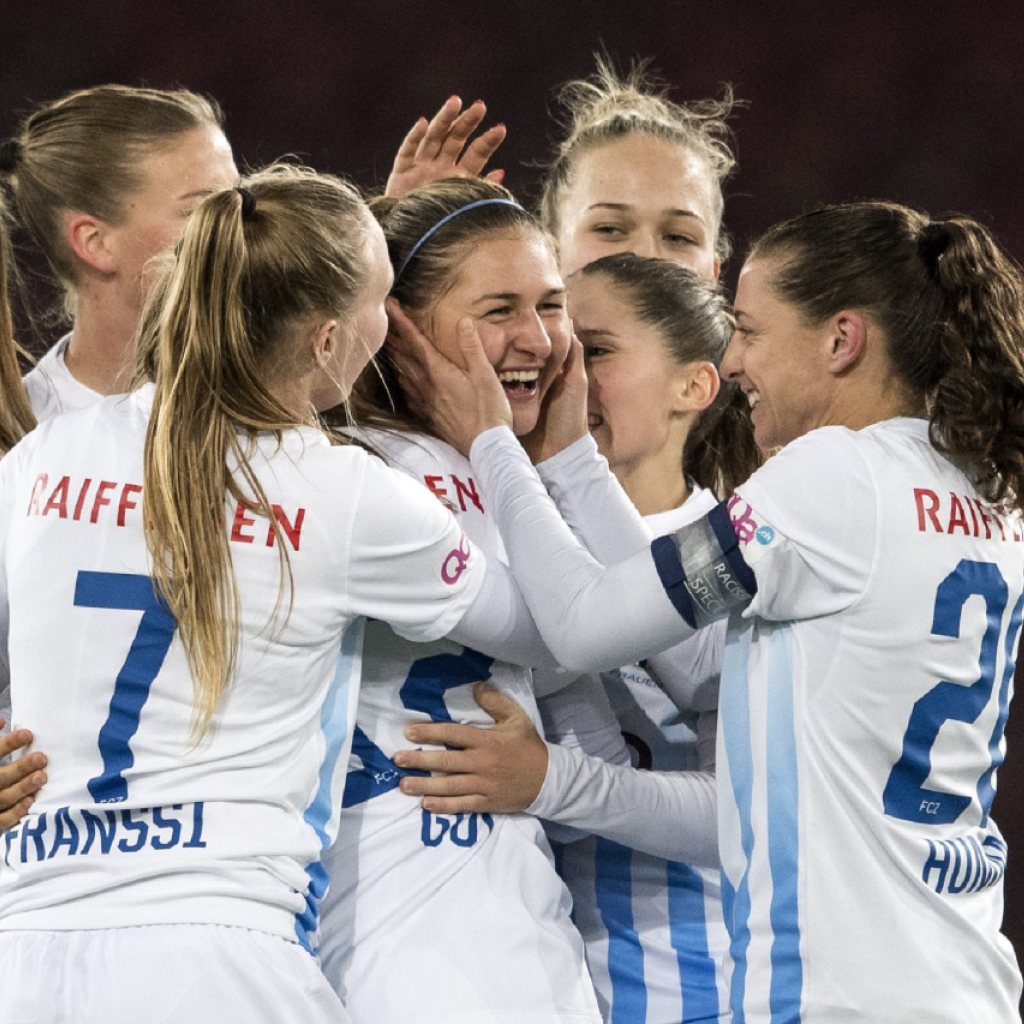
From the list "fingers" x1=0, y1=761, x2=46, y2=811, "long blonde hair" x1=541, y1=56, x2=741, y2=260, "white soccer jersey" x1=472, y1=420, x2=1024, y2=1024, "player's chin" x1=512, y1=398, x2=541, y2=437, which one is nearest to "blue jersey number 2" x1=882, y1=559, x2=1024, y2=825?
"white soccer jersey" x1=472, y1=420, x2=1024, y2=1024

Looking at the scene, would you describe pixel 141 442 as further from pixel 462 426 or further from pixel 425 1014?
pixel 425 1014

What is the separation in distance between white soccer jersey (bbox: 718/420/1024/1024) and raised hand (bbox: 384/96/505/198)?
1.18 metres

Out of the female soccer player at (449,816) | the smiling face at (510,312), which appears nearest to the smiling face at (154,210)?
the female soccer player at (449,816)

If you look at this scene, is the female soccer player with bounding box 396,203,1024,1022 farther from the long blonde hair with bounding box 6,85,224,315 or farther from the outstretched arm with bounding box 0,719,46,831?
the long blonde hair with bounding box 6,85,224,315

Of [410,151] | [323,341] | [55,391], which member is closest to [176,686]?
[323,341]

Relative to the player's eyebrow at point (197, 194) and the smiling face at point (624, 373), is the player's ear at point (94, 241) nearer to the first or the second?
the player's eyebrow at point (197, 194)

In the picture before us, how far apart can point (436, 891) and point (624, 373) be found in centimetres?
95

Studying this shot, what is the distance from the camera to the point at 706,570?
1.82 metres

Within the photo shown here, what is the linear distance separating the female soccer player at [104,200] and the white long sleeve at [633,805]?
1.03m

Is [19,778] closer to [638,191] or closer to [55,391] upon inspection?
[55,391]

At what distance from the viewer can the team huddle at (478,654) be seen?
1697mm

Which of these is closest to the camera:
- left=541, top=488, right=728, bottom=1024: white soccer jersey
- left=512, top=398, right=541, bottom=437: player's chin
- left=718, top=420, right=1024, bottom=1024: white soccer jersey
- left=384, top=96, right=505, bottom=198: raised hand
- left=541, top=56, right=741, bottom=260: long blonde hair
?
left=718, top=420, right=1024, bottom=1024: white soccer jersey

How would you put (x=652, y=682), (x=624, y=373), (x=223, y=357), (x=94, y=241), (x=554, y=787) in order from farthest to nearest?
(x=94, y=241) < (x=624, y=373) < (x=652, y=682) < (x=554, y=787) < (x=223, y=357)

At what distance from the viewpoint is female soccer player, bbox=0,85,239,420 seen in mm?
2596
